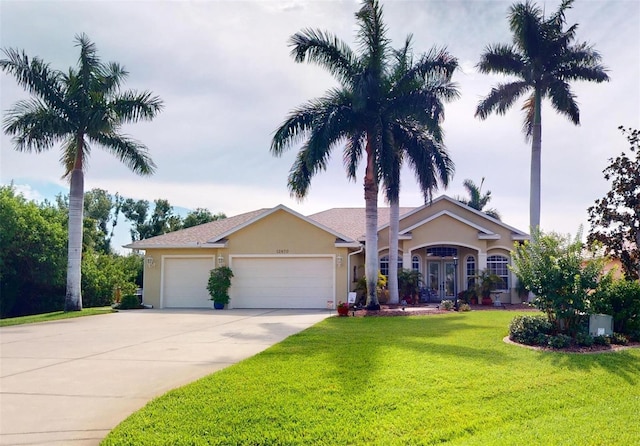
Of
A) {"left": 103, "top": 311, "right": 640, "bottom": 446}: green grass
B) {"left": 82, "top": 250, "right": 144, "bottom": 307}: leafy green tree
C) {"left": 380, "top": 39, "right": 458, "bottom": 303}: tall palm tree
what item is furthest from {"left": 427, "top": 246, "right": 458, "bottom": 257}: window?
{"left": 82, "top": 250, "right": 144, "bottom": 307}: leafy green tree

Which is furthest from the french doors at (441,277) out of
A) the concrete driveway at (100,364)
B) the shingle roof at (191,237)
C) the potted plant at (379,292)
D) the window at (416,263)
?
the concrete driveway at (100,364)

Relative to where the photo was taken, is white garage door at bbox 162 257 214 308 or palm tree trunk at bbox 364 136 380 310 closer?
palm tree trunk at bbox 364 136 380 310

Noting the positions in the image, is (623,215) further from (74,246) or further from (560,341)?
(74,246)

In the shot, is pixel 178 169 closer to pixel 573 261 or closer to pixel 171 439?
pixel 573 261

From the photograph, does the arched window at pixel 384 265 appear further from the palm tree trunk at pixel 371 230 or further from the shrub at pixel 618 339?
the shrub at pixel 618 339

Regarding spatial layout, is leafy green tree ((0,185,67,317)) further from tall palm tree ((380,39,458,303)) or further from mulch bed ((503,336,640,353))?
mulch bed ((503,336,640,353))

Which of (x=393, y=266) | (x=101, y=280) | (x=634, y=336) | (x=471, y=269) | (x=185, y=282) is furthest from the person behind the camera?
(x=101, y=280)

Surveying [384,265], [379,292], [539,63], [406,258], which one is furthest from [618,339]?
[539,63]

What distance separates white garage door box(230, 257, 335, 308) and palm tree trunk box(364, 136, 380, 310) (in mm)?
2993

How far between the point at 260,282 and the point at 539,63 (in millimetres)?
16071

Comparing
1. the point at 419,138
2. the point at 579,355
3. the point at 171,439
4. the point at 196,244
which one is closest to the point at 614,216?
the point at 419,138

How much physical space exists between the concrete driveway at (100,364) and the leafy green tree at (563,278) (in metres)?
6.11

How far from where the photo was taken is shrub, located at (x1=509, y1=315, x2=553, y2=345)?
1046 centimetres

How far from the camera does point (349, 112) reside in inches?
695
